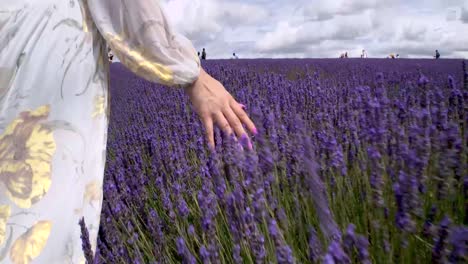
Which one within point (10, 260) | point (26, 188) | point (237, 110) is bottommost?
point (10, 260)

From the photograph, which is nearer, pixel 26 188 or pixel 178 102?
pixel 26 188

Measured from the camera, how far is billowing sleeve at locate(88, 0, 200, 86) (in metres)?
1.25

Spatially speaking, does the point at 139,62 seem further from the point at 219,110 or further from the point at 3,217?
the point at 3,217

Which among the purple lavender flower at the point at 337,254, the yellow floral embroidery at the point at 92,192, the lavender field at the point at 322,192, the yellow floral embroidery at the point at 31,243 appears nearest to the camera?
the purple lavender flower at the point at 337,254

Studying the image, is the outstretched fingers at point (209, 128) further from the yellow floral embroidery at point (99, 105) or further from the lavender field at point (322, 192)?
the yellow floral embroidery at point (99, 105)

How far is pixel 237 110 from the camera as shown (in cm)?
122

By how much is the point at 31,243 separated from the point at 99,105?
1.18 ft

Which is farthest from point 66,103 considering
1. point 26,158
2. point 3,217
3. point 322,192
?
point 322,192

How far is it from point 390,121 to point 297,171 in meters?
0.30

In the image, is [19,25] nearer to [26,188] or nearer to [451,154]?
[26,188]

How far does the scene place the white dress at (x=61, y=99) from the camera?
1.07 m

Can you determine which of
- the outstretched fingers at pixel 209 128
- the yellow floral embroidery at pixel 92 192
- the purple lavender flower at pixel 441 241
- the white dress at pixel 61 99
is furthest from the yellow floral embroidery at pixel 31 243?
the purple lavender flower at pixel 441 241

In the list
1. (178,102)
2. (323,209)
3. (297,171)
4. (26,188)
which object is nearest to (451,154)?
(323,209)

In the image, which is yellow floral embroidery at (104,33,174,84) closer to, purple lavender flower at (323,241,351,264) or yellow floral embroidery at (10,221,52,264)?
yellow floral embroidery at (10,221,52,264)
